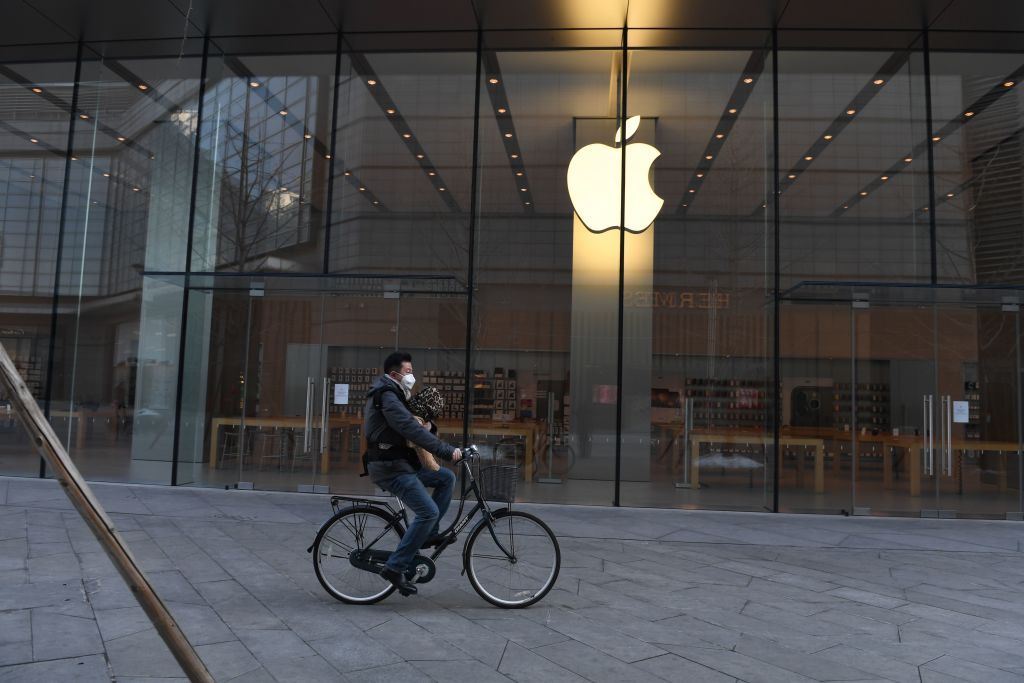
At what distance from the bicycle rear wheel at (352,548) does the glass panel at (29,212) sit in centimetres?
800

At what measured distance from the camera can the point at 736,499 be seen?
31.9ft

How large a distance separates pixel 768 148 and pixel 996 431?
15.7 ft

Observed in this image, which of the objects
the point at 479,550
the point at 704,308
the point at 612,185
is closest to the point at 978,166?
the point at 704,308

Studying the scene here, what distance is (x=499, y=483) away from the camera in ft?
16.1

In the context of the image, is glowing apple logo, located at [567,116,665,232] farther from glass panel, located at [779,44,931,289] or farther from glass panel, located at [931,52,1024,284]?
glass panel, located at [931,52,1024,284]

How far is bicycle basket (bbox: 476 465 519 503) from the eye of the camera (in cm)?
488

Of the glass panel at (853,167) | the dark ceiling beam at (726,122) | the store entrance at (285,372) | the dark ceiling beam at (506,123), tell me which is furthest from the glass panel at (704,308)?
the store entrance at (285,372)

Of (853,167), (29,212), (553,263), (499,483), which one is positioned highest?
(853,167)

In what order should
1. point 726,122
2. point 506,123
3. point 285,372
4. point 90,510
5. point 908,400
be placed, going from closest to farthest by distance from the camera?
1. point 90,510
2. point 908,400
3. point 726,122
4. point 506,123
5. point 285,372

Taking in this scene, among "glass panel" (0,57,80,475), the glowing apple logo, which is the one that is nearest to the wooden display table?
"glass panel" (0,57,80,475)

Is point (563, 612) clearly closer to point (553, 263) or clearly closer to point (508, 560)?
point (508, 560)

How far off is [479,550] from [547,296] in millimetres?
5607

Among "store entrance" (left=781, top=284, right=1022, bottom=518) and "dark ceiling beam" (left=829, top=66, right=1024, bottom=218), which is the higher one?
"dark ceiling beam" (left=829, top=66, right=1024, bottom=218)

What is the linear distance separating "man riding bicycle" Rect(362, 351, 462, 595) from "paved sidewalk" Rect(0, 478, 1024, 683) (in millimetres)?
400
